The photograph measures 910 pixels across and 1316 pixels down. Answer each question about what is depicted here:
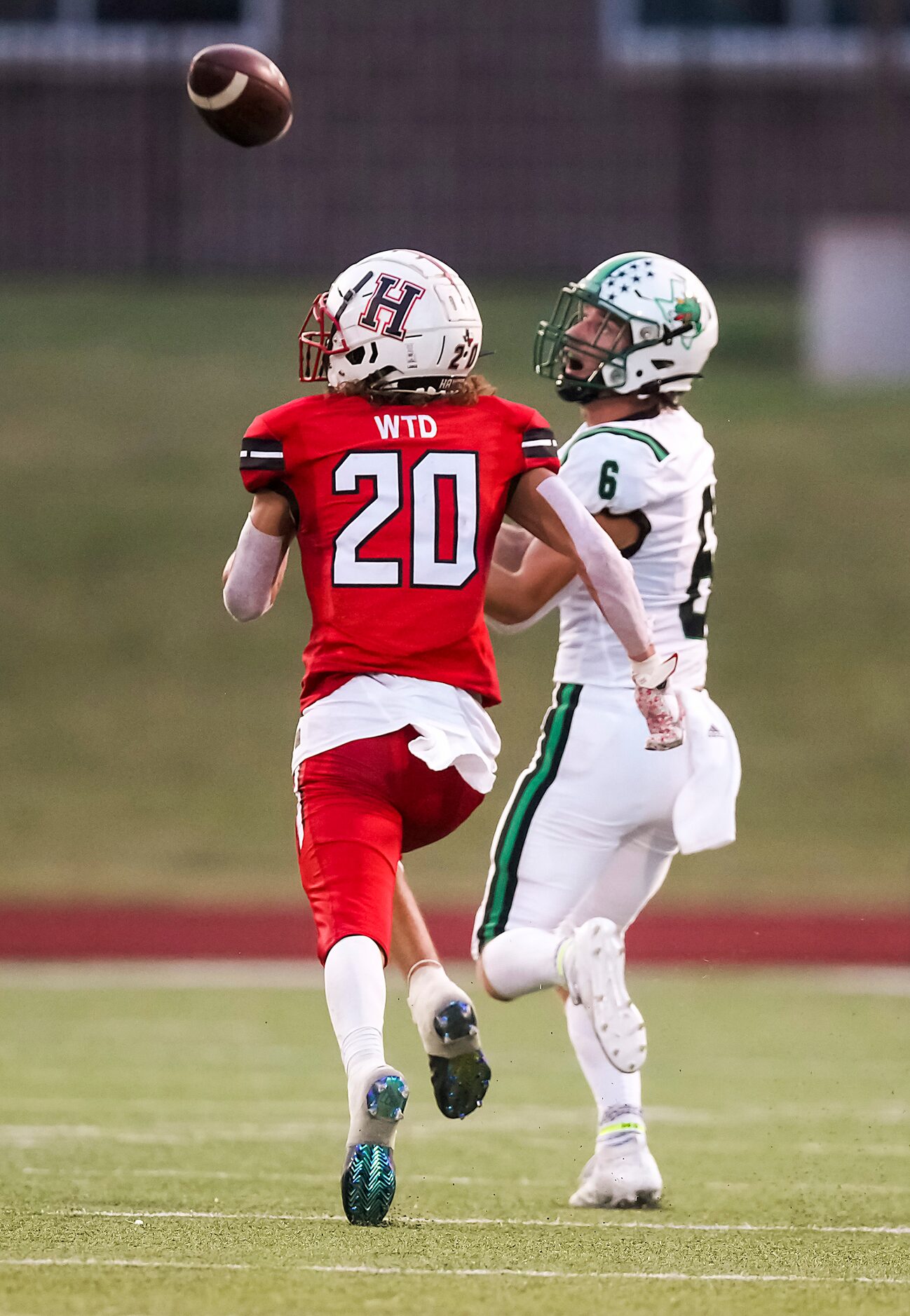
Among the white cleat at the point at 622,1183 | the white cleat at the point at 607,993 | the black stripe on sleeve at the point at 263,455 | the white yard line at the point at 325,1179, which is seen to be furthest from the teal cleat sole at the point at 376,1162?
the black stripe on sleeve at the point at 263,455

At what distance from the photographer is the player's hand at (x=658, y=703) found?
4.59 metres

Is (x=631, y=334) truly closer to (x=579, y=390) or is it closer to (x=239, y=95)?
(x=579, y=390)

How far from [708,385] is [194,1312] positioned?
47.8 ft

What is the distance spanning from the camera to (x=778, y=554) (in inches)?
595

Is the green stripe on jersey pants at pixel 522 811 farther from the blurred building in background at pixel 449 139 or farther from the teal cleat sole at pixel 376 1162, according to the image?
the blurred building in background at pixel 449 139

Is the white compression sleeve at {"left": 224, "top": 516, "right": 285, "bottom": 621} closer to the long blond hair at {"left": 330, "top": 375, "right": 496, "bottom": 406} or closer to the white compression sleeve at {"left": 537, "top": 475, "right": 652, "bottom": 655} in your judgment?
the long blond hair at {"left": 330, "top": 375, "right": 496, "bottom": 406}

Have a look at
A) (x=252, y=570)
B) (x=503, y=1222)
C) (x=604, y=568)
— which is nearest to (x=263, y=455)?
(x=252, y=570)

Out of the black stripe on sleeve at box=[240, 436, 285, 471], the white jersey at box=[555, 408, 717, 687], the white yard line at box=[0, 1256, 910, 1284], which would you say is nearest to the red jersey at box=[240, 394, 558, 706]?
the black stripe on sleeve at box=[240, 436, 285, 471]

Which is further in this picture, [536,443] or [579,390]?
[579,390]

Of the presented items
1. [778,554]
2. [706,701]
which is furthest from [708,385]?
[706,701]

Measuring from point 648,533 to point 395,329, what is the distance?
0.82 m

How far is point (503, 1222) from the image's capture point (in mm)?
4457

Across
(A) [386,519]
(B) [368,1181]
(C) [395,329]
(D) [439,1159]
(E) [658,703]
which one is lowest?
(D) [439,1159]

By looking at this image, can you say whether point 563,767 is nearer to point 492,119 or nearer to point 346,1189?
point 346,1189
